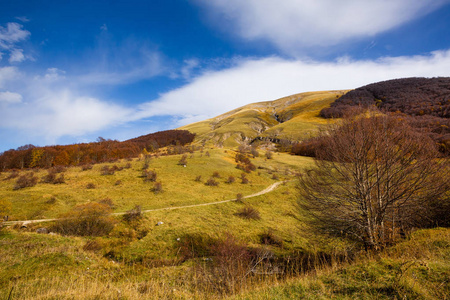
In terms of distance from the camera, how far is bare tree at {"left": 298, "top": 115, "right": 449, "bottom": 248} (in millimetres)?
10607

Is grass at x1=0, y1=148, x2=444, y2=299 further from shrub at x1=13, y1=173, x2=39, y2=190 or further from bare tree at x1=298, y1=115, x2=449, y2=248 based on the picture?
bare tree at x1=298, y1=115, x2=449, y2=248

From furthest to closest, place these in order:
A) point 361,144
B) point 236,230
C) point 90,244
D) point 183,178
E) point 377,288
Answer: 1. point 183,178
2. point 236,230
3. point 90,244
4. point 361,144
5. point 377,288

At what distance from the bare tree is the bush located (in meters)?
22.5

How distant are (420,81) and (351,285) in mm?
208724

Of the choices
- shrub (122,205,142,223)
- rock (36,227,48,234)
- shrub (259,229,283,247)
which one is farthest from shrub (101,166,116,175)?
shrub (259,229,283,247)

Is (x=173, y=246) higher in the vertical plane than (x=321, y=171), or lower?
lower

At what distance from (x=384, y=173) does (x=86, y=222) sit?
27.4 metres

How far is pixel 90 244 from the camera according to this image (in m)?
16.5

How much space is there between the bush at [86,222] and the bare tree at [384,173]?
2250 cm

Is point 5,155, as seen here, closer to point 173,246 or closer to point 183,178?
point 183,178

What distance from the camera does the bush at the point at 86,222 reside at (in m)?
19.4

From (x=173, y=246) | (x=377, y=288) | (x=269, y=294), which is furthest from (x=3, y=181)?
(x=377, y=288)

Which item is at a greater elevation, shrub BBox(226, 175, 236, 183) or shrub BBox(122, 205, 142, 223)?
shrub BBox(122, 205, 142, 223)

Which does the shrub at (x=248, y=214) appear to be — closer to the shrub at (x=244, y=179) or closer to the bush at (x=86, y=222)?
the shrub at (x=244, y=179)
